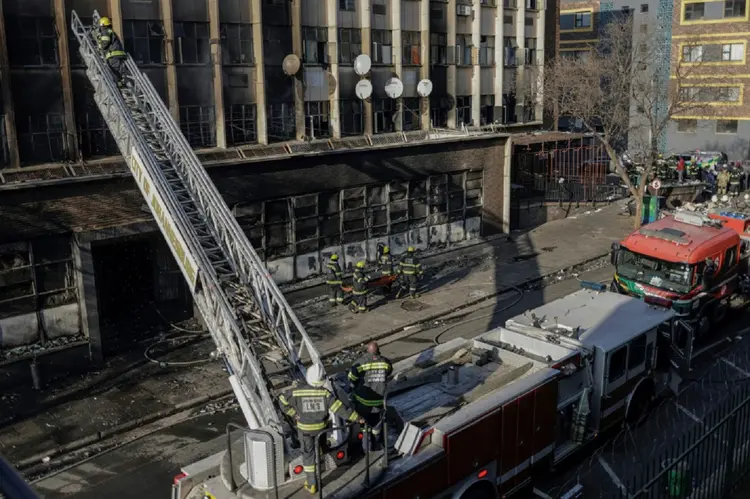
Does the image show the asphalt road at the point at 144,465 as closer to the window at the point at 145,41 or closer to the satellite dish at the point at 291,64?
the window at the point at 145,41

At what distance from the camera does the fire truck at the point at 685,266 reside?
1758 centimetres

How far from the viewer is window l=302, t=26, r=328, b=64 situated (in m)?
25.2

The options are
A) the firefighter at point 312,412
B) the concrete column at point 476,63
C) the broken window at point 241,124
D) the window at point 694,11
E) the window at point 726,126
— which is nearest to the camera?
the firefighter at point 312,412

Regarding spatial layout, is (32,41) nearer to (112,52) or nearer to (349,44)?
(112,52)

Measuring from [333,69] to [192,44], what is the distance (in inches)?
218

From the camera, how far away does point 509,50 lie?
34.2m

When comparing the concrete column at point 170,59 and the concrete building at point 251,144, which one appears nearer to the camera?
the concrete building at point 251,144

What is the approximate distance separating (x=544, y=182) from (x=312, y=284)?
16265 mm

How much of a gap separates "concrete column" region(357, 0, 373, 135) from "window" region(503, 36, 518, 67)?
359 inches

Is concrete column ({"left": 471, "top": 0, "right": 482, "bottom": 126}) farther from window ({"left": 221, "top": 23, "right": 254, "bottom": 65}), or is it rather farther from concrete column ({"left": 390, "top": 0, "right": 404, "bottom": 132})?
window ({"left": 221, "top": 23, "right": 254, "bottom": 65})

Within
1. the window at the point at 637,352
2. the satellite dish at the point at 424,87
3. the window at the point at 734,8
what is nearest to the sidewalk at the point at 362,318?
the satellite dish at the point at 424,87

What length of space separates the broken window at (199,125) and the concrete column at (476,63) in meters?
13.5

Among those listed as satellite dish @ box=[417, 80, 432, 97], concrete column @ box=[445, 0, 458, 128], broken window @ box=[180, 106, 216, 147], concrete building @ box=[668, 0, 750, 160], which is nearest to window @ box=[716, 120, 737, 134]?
concrete building @ box=[668, 0, 750, 160]

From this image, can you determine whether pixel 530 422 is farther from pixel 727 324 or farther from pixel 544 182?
pixel 544 182
